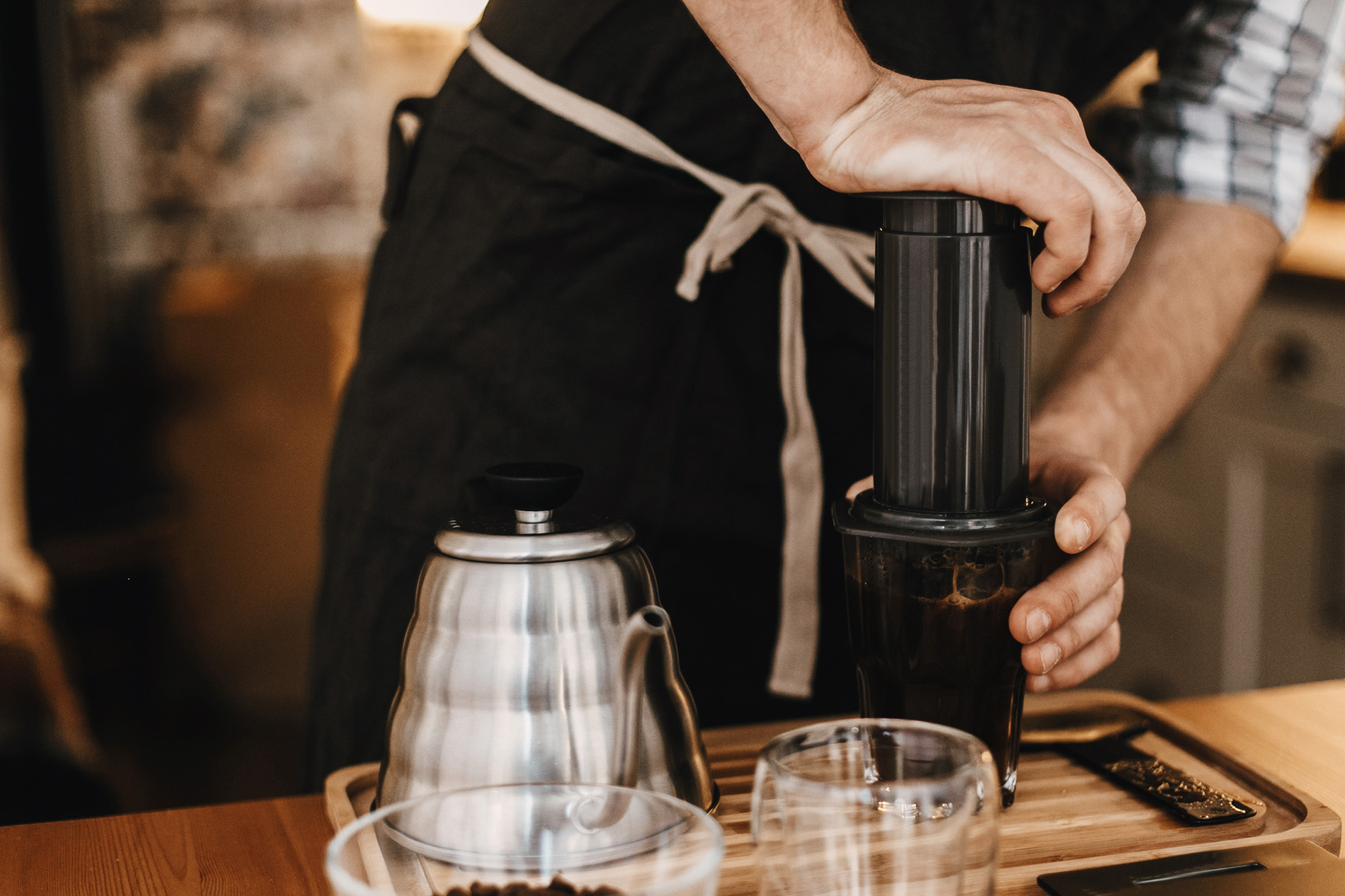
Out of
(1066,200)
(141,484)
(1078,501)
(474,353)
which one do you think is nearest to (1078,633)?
(1078,501)

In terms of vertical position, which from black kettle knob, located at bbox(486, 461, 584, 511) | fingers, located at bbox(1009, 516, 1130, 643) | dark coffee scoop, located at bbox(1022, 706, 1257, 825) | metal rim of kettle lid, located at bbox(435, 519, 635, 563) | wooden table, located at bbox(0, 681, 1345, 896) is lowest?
Answer: wooden table, located at bbox(0, 681, 1345, 896)

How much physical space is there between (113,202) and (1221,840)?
252 centimetres

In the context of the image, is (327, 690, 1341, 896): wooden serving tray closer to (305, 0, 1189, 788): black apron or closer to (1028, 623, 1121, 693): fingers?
(1028, 623, 1121, 693): fingers

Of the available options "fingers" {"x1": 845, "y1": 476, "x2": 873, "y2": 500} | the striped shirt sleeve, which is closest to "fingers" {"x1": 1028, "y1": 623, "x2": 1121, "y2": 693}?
"fingers" {"x1": 845, "y1": 476, "x2": 873, "y2": 500}

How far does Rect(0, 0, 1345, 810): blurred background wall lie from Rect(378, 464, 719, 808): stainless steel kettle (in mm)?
1775

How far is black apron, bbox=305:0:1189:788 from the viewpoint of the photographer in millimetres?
947

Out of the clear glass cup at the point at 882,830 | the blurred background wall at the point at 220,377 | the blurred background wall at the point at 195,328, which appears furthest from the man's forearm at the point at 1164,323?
the blurred background wall at the point at 195,328

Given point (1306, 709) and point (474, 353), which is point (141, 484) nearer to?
point (474, 353)

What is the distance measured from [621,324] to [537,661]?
0.42m

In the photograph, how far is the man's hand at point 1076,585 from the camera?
2.07ft

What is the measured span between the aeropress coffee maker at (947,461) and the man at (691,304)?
0.96 ft

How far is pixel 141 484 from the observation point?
2.56m

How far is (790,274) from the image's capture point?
0.90m

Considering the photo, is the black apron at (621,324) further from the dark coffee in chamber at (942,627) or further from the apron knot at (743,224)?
the dark coffee in chamber at (942,627)
